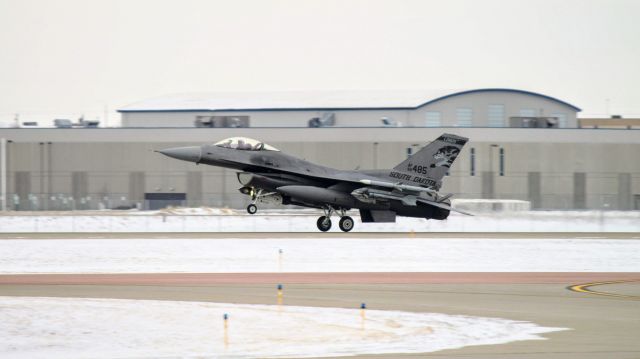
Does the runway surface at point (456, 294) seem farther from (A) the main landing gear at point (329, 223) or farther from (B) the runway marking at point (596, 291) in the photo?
(A) the main landing gear at point (329, 223)

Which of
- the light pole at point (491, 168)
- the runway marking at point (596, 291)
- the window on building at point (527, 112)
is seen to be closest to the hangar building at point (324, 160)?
the light pole at point (491, 168)

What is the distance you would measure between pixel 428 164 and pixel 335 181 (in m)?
4.63

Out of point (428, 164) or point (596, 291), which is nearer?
point (596, 291)

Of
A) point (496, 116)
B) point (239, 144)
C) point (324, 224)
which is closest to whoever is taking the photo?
point (239, 144)

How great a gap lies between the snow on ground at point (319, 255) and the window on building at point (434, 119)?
35.9 metres

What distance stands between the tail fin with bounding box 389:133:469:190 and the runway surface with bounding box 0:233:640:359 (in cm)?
1657

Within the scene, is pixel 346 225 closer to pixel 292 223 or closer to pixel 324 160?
pixel 292 223

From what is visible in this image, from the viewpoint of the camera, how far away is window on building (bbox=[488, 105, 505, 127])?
76.8 metres

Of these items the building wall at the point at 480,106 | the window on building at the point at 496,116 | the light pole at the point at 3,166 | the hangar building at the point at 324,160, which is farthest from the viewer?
the window on building at the point at 496,116

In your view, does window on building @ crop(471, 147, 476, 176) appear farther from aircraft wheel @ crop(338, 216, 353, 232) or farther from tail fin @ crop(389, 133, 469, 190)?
aircraft wheel @ crop(338, 216, 353, 232)

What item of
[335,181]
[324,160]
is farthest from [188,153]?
[324,160]

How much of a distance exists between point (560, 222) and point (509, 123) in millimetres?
28789

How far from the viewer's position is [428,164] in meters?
44.6

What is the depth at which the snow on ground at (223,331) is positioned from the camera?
16078mm
